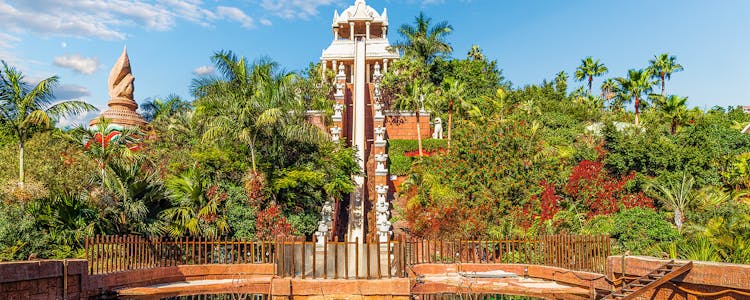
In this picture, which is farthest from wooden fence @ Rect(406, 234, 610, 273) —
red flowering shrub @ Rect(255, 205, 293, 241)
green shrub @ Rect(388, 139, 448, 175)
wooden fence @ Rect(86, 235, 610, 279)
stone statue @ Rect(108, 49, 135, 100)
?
stone statue @ Rect(108, 49, 135, 100)

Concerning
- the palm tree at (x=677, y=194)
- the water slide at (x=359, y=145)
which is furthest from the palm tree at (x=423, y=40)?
the palm tree at (x=677, y=194)

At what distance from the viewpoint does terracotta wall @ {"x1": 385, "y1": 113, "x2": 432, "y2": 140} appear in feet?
113

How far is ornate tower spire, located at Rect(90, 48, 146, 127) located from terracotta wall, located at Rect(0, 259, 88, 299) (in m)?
21.2

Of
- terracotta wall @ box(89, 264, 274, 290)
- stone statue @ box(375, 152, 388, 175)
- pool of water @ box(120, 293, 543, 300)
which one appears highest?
stone statue @ box(375, 152, 388, 175)

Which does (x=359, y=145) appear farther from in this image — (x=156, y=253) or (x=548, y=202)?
(x=156, y=253)

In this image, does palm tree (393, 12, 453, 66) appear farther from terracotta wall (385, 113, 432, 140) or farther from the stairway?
the stairway

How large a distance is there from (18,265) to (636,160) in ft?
62.1

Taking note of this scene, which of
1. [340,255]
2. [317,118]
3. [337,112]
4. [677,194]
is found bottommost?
Answer: [340,255]

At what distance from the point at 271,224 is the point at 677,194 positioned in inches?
500

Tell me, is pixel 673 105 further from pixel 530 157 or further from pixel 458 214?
pixel 458 214

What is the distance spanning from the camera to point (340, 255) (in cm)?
1371

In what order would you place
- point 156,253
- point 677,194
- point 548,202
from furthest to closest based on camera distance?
1. point 548,202
2. point 677,194
3. point 156,253

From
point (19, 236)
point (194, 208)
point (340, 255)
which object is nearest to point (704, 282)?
point (340, 255)

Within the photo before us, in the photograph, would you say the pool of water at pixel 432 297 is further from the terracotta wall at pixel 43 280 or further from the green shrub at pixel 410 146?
the green shrub at pixel 410 146
